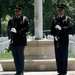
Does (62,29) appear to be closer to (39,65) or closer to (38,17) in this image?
(39,65)

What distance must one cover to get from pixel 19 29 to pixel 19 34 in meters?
0.14

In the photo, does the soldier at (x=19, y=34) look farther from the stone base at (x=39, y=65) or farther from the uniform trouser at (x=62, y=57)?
the stone base at (x=39, y=65)

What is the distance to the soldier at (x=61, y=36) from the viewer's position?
9133 mm

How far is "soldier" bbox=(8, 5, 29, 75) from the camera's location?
9109mm

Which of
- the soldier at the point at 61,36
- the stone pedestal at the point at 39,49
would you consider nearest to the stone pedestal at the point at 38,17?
the stone pedestal at the point at 39,49

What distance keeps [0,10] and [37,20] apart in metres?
44.8

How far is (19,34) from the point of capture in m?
9.13

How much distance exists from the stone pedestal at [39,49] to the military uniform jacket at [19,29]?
7.92 feet

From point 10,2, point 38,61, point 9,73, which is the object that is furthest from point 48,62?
point 10,2

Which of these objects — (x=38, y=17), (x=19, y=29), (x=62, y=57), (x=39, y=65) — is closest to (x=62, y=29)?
(x=62, y=57)

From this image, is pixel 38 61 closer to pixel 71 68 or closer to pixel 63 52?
pixel 71 68

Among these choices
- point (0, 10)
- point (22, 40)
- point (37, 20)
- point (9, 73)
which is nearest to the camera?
point (22, 40)

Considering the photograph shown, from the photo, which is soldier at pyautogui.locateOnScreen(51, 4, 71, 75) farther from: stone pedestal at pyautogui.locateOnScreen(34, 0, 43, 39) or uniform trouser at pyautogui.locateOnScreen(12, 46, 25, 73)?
stone pedestal at pyautogui.locateOnScreen(34, 0, 43, 39)

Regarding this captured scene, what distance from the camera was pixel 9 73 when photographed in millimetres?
10336
